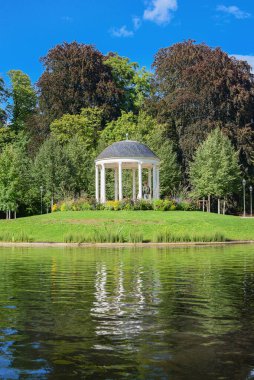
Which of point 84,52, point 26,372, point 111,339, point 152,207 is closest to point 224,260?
point 111,339

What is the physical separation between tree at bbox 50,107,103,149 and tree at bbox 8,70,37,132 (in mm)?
11415

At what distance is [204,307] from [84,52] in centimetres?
6715

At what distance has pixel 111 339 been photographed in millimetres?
8281

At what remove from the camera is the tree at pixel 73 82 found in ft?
243

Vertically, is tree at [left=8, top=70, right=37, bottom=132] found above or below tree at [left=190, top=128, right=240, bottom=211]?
above

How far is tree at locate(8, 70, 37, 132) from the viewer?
82.0 m

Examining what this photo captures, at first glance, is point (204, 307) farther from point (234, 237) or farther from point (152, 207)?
point (152, 207)

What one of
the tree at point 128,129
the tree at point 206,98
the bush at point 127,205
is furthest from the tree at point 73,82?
the bush at point 127,205

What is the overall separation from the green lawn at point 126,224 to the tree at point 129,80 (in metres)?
40.9

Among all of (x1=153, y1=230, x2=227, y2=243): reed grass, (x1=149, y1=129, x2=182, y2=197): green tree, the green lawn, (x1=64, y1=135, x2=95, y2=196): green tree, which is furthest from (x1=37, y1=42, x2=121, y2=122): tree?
(x1=153, y1=230, x2=227, y2=243): reed grass

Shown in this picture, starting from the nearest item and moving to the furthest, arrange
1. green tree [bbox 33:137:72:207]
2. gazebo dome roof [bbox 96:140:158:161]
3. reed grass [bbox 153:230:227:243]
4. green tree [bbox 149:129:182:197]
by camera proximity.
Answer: reed grass [bbox 153:230:227:243]
gazebo dome roof [bbox 96:140:158:161]
green tree [bbox 33:137:72:207]
green tree [bbox 149:129:182:197]

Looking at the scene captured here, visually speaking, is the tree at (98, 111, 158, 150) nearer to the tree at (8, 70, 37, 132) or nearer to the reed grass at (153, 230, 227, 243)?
the tree at (8, 70, 37, 132)

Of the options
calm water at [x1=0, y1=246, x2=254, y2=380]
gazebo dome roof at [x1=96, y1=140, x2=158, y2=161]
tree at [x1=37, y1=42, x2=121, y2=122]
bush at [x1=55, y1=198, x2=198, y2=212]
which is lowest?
calm water at [x1=0, y1=246, x2=254, y2=380]

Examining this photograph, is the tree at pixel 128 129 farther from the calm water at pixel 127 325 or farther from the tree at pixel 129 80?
the calm water at pixel 127 325
